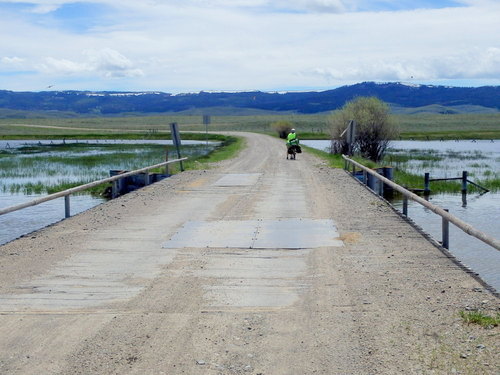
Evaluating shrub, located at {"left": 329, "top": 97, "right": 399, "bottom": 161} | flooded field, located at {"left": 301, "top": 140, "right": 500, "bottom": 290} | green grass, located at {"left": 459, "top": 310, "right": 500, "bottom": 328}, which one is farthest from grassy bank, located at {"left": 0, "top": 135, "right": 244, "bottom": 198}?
green grass, located at {"left": 459, "top": 310, "right": 500, "bottom": 328}

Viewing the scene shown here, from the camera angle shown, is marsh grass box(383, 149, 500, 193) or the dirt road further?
marsh grass box(383, 149, 500, 193)

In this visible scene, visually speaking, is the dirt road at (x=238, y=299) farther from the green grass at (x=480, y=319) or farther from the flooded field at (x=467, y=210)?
the flooded field at (x=467, y=210)

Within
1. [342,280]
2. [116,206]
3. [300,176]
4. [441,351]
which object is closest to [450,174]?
[300,176]

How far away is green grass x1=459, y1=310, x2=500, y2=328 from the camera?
6984mm

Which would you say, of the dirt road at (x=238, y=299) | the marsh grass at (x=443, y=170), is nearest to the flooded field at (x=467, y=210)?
the marsh grass at (x=443, y=170)

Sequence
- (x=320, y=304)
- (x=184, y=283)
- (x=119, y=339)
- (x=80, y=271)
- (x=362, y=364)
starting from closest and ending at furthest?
(x=362, y=364)
(x=119, y=339)
(x=320, y=304)
(x=184, y=283)
(x=80, y=271)

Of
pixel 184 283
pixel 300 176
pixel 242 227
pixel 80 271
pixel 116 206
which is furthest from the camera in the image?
pixel 300 176

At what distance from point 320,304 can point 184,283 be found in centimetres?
194

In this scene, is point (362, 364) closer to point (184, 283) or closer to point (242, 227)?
point (184, 283)

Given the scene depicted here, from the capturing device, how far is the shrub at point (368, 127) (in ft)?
160

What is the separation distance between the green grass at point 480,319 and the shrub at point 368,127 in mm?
41147

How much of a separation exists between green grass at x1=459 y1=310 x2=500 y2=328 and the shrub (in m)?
41.1

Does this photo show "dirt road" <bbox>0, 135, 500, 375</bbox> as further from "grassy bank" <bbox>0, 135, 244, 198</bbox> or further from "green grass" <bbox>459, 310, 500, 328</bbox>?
"grassy bank" <bbox>0, 135, 244, 198</bbox>

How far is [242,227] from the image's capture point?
13734 millimetres
